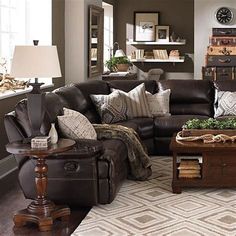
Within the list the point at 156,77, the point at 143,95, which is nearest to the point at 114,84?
the point at 143,95

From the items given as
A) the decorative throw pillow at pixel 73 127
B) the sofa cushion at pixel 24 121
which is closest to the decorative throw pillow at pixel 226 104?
the decorative throw pillow at pixel 73 127

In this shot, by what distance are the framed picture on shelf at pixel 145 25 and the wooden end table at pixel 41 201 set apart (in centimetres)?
805

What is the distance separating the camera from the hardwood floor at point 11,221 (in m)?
3.67

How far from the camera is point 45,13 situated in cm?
669

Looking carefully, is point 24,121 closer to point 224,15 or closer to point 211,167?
point 211,167

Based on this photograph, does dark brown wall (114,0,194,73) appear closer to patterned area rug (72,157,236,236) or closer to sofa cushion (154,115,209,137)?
sofa cushion (154,115,209,137)

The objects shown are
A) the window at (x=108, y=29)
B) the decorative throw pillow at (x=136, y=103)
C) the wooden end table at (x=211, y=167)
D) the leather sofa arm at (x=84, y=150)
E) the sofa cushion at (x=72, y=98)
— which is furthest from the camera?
the window at (x=108, y=29)

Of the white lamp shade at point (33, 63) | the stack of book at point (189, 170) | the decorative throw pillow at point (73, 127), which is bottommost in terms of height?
the stack of book at point (189, 170)

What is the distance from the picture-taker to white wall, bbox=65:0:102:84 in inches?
290

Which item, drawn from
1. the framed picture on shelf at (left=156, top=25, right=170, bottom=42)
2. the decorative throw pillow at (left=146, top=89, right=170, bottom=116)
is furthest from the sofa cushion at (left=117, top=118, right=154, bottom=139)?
the framed picture on shelf at (left=156, top=25, right=170, bottom=42)

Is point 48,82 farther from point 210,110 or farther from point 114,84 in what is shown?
point 210,110

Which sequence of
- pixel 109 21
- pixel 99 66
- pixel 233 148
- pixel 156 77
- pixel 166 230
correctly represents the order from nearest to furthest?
pixel 166 230 → pixel 233 148 → pixel 99 66 → pixel 156 77 → pixel 109 21

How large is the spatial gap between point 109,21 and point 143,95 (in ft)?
17.4

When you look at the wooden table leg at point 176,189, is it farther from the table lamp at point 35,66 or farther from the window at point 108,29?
the window at point 108,29
